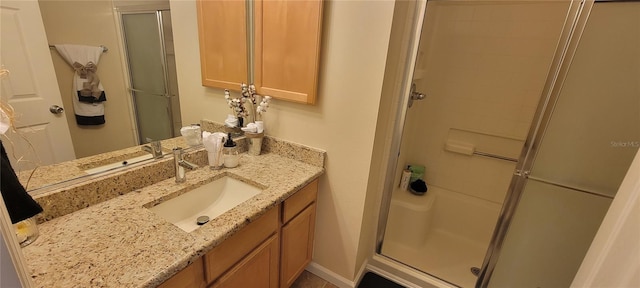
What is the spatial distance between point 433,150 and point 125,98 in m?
2.34

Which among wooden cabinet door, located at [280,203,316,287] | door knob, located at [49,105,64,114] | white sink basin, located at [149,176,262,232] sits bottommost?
wooden cabinet door, located at [280,203,316,287]

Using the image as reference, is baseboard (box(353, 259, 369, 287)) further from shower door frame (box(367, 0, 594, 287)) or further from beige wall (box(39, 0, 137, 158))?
beige wall (box(39, 0, 137, 158))

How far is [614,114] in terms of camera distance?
113 centimetres

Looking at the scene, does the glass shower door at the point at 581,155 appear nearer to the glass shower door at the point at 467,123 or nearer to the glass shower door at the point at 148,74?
the glass shower door at the point at 467,123

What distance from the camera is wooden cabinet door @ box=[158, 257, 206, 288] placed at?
30.7 inches

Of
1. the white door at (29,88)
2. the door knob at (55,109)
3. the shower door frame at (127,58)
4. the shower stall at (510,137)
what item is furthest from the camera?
the shower stall at (510,137)

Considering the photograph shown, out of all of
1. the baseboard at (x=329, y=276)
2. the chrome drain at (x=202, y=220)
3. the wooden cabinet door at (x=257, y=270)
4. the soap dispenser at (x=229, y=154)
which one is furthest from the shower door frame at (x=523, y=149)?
the chrome drain at (x=202, y=220)

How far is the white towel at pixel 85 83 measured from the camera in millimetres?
902

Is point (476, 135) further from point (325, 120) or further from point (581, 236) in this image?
point (325, 120)

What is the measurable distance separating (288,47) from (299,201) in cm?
82

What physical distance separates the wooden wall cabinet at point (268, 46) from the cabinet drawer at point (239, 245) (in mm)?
652

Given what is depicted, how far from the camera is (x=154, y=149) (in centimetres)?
123

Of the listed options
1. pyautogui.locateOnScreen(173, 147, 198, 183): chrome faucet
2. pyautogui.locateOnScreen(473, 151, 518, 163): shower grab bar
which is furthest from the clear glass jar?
pyautogui.locateOnScreen(473, 151, 518, 163): shower grab bar

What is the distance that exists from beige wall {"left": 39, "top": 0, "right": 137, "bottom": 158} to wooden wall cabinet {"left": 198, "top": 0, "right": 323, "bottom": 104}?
0.47m
